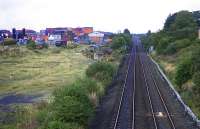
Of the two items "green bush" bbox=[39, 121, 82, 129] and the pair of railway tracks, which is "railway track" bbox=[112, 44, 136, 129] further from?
"green bush" bbox=[39, 121, 82, 129]

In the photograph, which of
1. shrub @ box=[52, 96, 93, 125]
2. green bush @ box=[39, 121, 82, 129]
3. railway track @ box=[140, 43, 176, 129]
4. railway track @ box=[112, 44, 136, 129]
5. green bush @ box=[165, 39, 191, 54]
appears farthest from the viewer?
green bush @ box=[165, 39, 191, 54]

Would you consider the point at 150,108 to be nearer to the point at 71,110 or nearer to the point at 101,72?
the point at 71,110

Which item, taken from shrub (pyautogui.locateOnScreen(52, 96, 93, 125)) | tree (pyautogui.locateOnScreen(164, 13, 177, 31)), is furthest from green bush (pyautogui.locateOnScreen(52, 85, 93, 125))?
tree (pyautogui.locateOnScreen(164, 13, 177, 31))

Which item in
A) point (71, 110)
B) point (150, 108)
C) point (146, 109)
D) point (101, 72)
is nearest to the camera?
point (71, 110)

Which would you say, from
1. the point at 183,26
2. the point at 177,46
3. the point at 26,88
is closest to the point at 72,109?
the point at 26,88

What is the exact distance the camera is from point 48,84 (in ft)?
185

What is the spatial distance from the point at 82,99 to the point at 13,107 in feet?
37.5

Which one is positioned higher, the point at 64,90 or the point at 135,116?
the point at 64,90

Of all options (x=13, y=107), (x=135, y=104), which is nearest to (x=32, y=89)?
(x=13, y=107)

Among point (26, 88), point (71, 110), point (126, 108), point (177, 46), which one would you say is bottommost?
point (26, 88)

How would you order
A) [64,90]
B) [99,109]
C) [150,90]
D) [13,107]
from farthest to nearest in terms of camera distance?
[150,90] < [13,107] < [99,109] < [64,90]

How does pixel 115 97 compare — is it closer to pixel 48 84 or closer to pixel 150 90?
pixel 150 90

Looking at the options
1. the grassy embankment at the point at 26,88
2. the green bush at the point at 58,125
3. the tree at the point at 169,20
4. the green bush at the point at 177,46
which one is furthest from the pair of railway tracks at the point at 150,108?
the tree at the point at 169,20

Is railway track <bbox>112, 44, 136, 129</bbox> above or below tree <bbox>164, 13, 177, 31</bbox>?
below
